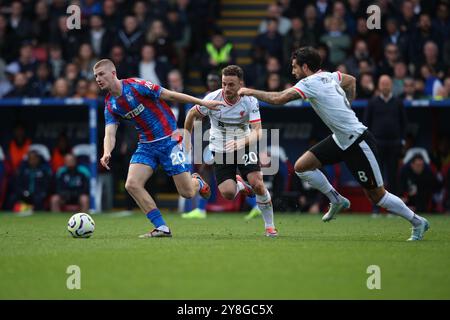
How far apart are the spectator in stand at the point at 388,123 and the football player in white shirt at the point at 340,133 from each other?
5821mm

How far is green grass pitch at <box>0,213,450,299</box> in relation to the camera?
7723 mm

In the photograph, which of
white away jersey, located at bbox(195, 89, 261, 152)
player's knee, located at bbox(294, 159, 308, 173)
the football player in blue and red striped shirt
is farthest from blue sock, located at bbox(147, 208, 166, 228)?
player's knee, located at bbox(294, 159, 308, 173)

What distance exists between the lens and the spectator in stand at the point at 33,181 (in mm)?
19812

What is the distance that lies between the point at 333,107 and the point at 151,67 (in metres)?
8.79

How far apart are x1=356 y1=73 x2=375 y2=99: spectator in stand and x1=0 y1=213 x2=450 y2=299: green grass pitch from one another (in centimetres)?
489

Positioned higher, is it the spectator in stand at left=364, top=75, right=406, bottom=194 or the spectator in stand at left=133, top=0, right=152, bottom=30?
the spectator in stand at left=133, top=0, right=152, bottom=30

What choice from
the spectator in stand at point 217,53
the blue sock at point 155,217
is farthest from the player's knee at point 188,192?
the spectator in stand at point 217,53

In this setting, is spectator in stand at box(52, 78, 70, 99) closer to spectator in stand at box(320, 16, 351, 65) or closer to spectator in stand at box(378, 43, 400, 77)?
spectator in stand at box(320, 16, 351, 65)

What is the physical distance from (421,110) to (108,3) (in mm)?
7341

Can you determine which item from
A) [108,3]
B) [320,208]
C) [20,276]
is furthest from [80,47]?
[20,276]

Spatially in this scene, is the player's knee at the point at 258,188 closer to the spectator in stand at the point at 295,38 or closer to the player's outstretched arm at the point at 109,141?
the player's outstretched arm at the point at 109,141

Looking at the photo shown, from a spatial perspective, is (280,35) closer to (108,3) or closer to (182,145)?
(108,3)

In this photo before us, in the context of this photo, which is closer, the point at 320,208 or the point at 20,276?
the point at 20,276

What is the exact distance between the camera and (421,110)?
19.8m
